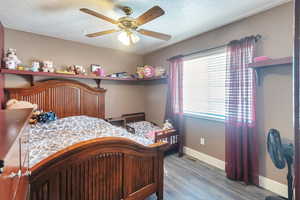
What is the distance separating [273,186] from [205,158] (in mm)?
1034

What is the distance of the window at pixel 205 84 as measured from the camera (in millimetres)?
2631

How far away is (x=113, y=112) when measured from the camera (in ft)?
12.8

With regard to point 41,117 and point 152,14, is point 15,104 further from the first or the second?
point 152,14

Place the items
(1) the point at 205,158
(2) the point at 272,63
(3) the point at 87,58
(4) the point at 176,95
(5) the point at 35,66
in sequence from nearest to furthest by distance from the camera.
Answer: (2) the point at 272,63 < (5) the point at 35,66 < (1) the point at 205,158 < (4) the point at 176,95 < (3) the point at 87,58

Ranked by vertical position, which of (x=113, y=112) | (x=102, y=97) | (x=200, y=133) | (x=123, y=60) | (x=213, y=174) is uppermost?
(x=123, y=60)

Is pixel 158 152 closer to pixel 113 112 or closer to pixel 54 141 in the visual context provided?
pixel 54 141

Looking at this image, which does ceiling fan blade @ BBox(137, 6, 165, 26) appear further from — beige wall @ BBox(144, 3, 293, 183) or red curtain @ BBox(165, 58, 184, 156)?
red curtain @ BBox(165, 58, 184, 156)

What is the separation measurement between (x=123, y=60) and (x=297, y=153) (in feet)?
12.9

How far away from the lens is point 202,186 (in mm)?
2125

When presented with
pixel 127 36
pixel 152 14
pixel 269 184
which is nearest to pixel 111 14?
pixel 127 36

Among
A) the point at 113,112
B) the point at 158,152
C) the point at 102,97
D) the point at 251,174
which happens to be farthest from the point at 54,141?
the point at 251,174

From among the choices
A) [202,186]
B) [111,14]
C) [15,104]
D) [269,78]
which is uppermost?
[111,14]

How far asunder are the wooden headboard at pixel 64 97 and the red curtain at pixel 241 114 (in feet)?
8.77

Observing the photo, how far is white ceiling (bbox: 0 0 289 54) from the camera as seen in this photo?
6.17 ft
